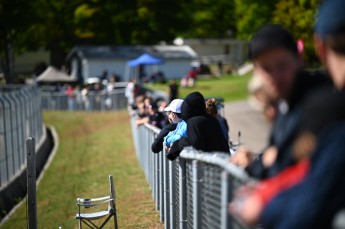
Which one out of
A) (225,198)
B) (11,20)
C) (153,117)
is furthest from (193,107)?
(11,20)

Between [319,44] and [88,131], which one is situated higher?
[319,44]

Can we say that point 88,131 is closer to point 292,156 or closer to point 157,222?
point 157,222

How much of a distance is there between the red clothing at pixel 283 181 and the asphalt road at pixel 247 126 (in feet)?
59.6

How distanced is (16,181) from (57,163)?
4933 mm

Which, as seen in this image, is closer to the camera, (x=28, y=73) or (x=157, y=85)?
(x=157, y=85)

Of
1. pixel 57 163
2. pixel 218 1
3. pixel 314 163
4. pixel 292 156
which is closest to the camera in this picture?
pixel 314 163

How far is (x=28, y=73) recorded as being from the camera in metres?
90.9

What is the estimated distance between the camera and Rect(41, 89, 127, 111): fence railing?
44688 mm

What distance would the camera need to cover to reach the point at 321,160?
328 cm

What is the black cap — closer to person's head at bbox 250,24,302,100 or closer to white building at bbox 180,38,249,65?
person's head at bbox 250,24,302,100

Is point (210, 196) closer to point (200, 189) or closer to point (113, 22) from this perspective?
point (200, 189)

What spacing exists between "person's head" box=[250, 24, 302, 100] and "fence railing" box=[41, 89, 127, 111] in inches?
1597

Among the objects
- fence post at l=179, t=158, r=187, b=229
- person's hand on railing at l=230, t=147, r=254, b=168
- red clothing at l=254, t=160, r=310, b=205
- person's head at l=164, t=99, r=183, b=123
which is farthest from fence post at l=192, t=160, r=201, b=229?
person's head at l=164, t=99, r=183, b=123

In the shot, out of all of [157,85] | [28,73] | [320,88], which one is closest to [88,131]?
[157,85]
